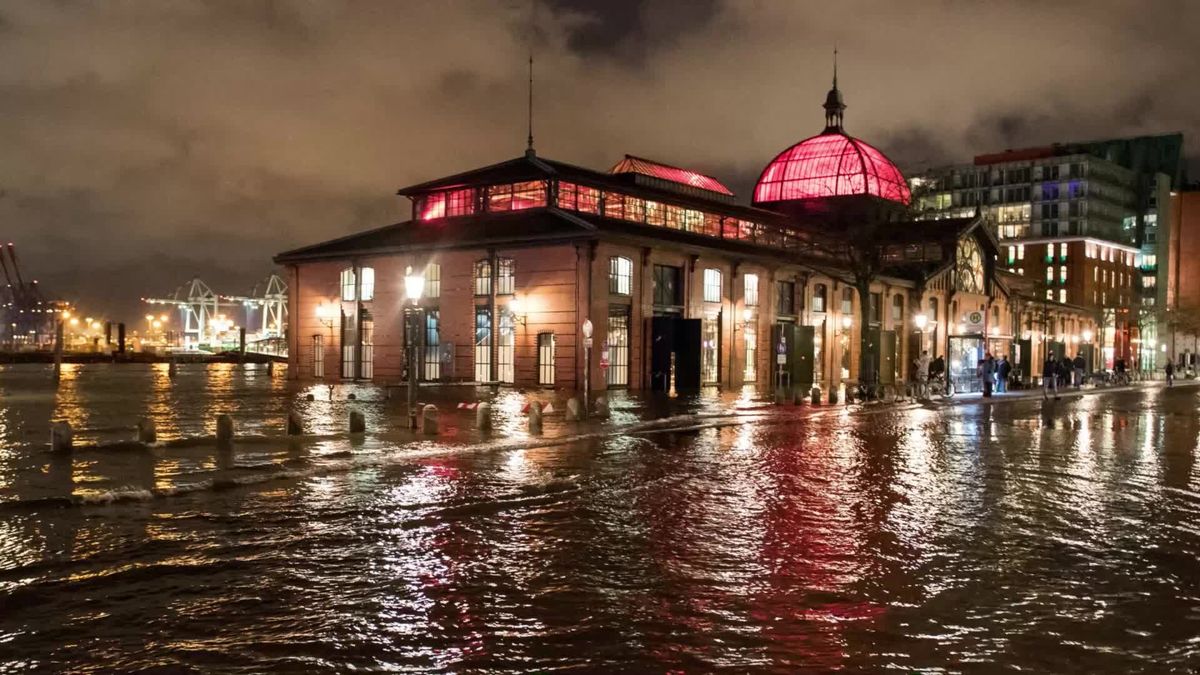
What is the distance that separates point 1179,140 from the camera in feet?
525

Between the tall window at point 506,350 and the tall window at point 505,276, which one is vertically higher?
the tall window at point 505,276

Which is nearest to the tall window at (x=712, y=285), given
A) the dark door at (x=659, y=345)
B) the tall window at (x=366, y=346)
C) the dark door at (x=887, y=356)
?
the dark door at (x=659, y=345)

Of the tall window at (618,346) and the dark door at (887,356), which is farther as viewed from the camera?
the dark door at (887,356)

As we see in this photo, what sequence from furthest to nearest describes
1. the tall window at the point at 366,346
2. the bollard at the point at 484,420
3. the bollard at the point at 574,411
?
the tall window at the point at 366,346
the bollard at the point at 574,411
the bollard at the point at 484,420

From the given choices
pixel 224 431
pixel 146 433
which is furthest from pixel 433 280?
pixel 146 433

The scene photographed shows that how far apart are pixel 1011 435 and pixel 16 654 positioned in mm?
23454

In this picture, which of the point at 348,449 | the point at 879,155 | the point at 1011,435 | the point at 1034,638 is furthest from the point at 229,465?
the point at 879,155

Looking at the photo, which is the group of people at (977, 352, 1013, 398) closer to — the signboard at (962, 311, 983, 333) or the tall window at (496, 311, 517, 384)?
the signboard at (962, 311, 983, 333)

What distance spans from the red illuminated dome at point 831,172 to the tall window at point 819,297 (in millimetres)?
12281

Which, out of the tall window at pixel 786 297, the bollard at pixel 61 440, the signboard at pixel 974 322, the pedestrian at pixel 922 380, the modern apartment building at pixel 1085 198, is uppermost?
the modern apartment building at pixel 1085 198

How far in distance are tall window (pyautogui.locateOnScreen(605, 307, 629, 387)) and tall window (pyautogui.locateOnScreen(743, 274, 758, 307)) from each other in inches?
376

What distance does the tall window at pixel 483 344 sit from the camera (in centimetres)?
4681

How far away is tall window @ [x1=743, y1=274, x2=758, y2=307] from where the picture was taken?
51.8m

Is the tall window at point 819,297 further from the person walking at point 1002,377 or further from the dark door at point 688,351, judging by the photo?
the dark door at point 688,351
